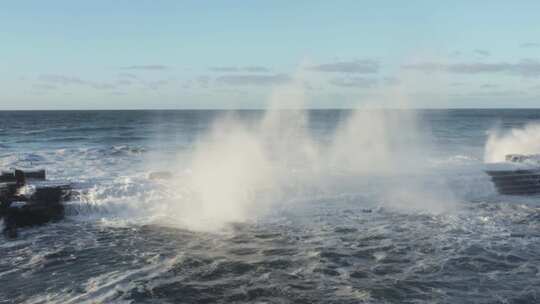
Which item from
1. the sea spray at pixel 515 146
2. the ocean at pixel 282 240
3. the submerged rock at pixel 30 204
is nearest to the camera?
the ocean at pixel 282 240

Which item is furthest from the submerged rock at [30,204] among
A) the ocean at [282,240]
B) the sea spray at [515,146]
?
the sea spray at [515,146]

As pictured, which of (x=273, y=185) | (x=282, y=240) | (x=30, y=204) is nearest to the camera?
(x=282, y=240)

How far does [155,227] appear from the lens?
13648 mm

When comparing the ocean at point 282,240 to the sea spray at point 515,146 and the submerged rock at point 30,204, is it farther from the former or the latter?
the sea spray at point 515,146

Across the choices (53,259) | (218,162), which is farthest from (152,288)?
(218,162)

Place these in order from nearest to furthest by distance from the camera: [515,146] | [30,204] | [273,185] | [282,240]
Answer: [282,240], [30,204], [273,185], [515,146]

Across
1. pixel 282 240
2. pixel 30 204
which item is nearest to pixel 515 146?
pixel 282 240

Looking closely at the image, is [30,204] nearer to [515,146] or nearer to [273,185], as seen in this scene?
[273,185]

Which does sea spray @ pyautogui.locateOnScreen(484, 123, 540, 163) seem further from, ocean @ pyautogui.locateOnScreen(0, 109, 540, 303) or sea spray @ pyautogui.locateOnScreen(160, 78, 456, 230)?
ocean @ pyautogui.locateOnScreen(0, 109, 540, 303)

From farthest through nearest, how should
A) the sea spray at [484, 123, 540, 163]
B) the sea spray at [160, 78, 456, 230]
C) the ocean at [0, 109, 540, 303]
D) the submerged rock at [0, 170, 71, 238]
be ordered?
the sea spray at [484, 123, 540, 163] < the sea spray at [160, 78, 456, 230] < the submerged rock at [0, 170, 71, 238] < the ocean at [0, 109, 540, 303]

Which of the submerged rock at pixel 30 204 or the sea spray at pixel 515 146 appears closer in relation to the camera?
the submerged rock at pixel 30 204

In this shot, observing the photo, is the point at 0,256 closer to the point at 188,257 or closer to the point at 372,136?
the point at 188,257

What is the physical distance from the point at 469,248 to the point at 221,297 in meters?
6.27

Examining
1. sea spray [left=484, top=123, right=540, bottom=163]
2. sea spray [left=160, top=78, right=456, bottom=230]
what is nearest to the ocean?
sea spray [left=160, top=78, right=456, bottom=230]
